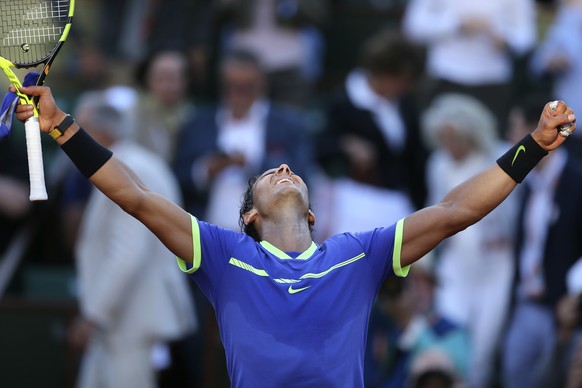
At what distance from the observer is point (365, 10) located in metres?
11.9

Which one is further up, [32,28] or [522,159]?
[32,28]

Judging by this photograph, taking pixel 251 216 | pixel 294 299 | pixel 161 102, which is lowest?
pixel 294 299

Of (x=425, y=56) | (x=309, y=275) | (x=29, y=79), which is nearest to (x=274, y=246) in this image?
(x=309, y=275)

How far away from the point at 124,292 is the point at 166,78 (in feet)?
6.63

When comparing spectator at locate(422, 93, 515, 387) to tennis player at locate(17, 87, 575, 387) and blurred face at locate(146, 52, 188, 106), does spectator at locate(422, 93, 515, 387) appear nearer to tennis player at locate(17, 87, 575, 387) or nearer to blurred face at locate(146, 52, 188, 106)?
blurred face at locate(146, 52, 188, 106)

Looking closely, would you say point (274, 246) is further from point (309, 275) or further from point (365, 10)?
point (365, 10)

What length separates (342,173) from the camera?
31.2 ft

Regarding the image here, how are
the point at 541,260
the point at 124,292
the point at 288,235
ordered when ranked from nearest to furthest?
the point at 288,235 → the point at 124,292 → the point at 541,260

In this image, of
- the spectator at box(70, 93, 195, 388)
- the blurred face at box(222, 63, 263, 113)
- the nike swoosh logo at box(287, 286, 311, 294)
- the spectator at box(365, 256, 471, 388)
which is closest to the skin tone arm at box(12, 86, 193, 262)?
the nike swoosh logo at box(287, 286, 311, 294)

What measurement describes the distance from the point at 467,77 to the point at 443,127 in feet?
3.01

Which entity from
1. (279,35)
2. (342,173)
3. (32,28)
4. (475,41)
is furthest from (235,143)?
(32,28)

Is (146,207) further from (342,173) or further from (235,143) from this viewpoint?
(342,173)

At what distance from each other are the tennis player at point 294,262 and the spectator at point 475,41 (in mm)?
4812

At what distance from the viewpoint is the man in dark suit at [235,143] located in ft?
30.1
